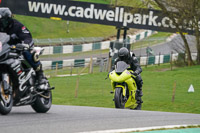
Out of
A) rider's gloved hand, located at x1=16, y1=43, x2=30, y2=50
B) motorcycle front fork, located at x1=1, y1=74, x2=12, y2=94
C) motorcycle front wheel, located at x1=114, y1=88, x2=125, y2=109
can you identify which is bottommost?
motorcycle front wheel, located at x1=114, y1=88, x2=125, y2=109

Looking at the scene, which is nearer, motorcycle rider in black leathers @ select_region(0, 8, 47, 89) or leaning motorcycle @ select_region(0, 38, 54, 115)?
leaning motorcycle @ select_region(0, 38, 54, 115)

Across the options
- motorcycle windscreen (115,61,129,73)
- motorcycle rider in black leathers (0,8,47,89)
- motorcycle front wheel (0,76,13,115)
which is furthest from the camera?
motorcycle windscreen (115,61,129,73)

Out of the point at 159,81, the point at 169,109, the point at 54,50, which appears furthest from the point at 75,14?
the point at 169,109

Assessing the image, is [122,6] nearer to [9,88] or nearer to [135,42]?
[135,42]

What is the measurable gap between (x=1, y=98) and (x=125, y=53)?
16.6 feet

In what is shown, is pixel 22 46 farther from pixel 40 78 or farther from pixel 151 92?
pixel 151 92

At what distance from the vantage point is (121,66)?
11695mm

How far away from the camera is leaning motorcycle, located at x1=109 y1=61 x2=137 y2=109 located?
11.3 metres

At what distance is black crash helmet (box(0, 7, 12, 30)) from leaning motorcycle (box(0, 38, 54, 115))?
1.62 feet

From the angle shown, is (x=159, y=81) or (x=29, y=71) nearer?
(x=29, y=71)

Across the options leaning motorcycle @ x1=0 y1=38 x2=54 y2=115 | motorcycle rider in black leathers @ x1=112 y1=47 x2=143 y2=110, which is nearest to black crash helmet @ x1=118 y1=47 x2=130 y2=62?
motorcycle rider in black leathers @ x1=112 y1=47 x2=143 y2=110

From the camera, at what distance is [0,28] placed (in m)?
7.90

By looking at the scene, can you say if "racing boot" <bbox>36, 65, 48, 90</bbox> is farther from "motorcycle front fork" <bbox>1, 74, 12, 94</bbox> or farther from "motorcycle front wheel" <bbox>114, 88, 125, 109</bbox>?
"motorcycle front wheel" <bbox>114, 88, 125, 109</bbox>

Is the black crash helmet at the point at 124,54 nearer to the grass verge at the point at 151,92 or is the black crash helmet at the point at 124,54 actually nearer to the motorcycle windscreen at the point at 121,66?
the motorcycle windscreen at the point at 121,66
